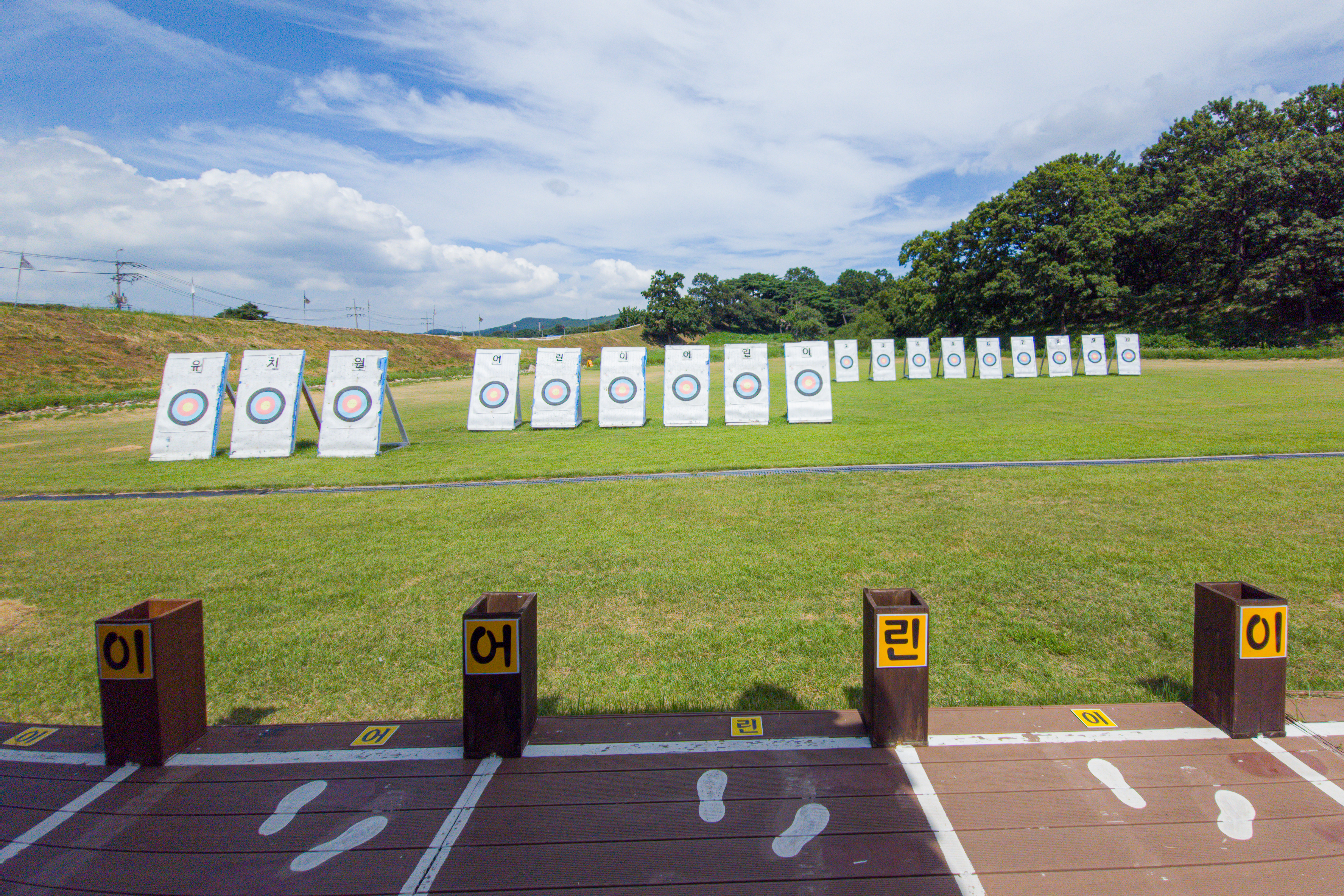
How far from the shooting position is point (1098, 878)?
6.78ft

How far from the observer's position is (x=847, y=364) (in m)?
28.3

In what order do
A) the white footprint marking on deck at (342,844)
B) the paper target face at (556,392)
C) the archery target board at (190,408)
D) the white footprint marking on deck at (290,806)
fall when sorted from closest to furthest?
the white footprint marking on deck at (342,844)
the white footprint marking on deck at (290,806)
the archery target board at (190,408)
the paper target face at (556,392)

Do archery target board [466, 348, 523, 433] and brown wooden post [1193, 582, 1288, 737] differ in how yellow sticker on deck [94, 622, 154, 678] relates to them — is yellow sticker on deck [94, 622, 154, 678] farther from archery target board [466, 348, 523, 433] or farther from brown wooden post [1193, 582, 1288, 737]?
archery target board [466, 348, 523, 433]

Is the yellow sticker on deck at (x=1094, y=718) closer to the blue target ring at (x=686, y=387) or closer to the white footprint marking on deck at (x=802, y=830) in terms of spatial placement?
the white footprint marking on deck at (x=802, y=830)

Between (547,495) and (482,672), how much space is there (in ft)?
16.8

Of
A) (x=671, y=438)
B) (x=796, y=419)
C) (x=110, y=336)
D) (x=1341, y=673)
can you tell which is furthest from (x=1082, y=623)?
(x=110, y=336)

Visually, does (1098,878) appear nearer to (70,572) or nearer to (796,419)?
(70,572)

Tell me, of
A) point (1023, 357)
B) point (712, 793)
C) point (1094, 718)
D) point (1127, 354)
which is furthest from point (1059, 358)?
point (712, 793)

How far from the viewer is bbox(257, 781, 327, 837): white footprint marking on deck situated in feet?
7.85

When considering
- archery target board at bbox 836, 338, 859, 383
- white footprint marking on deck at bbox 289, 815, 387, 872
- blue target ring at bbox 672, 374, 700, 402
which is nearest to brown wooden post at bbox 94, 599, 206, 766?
white footprint marking on deck at bbox 289, 815, 387, 872

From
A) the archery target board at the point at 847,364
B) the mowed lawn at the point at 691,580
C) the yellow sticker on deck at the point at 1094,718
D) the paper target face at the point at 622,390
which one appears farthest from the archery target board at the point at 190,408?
the archery target board at the point at 847,364

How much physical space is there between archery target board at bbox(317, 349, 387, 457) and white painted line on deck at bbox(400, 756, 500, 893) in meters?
9.56

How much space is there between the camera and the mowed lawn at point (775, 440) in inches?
367

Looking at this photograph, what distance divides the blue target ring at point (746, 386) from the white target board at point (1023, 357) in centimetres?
1721
